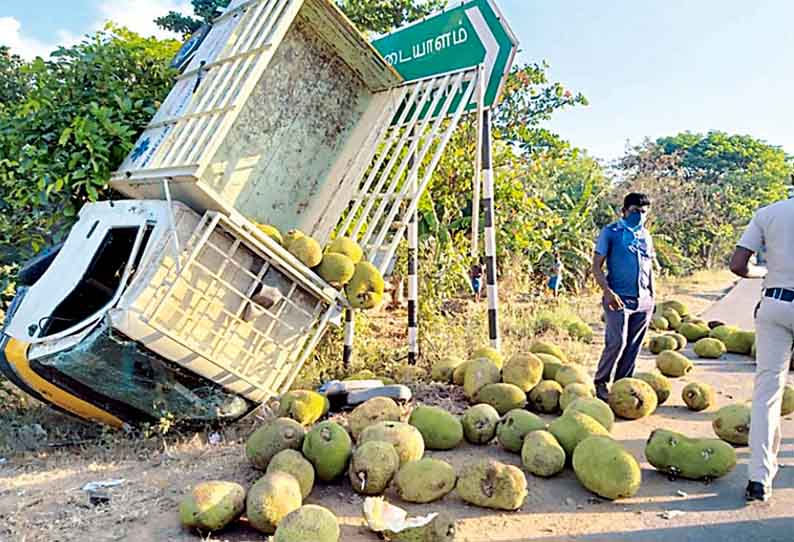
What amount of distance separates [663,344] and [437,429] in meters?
4.18

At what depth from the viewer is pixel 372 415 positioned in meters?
3.49

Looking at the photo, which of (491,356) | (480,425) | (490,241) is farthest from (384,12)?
(480,425)

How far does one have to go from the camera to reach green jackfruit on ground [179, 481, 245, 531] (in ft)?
8.37

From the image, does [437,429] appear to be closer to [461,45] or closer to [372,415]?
[372,415]

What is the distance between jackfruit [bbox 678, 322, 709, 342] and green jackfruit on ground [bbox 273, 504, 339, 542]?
632cm

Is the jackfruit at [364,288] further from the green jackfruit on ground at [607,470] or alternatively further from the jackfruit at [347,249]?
the green jackfruit on ground at [607,470]

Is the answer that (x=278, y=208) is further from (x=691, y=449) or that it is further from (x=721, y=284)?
(x=721, y=284)

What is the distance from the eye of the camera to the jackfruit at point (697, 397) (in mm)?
4445

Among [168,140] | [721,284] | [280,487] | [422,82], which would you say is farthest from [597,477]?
[721,284]

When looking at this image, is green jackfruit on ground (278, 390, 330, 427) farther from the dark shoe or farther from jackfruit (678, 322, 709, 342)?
jackfruit (678, 322, 709, 342)

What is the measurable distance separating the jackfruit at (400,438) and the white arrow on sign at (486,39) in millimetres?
3263

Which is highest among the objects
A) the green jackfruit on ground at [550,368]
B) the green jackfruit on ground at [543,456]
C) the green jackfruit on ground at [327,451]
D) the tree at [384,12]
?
the tree at [384,12]

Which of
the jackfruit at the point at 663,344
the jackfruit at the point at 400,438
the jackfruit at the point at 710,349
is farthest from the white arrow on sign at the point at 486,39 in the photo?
the jackfruit at the point at 710,349

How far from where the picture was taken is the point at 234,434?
13.3ft
